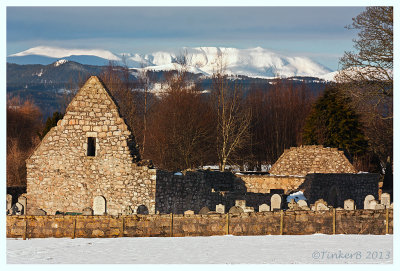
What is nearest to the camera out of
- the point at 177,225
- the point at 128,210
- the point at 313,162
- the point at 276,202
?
the point at 177,225

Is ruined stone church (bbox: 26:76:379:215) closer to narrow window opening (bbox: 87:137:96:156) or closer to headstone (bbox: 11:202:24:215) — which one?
narrow window opening (bbox: 87:137:96:156)

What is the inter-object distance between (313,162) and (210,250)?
22733 millimetres

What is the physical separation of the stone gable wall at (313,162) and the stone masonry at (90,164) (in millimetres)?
15653

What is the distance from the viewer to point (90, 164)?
29.6m

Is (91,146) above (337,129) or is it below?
below

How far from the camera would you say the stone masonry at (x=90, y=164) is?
2911 centimetres

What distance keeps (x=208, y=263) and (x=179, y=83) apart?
5041cm

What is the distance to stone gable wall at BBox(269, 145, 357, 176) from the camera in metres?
43.2

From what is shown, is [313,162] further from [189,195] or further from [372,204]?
[372,204]

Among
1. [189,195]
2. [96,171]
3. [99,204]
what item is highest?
[96,171]

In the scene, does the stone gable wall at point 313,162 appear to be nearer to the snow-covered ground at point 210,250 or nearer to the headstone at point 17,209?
the headstone at point 17,209

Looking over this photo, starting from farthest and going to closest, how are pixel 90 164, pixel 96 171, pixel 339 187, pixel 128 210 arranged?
pixel 339 187, pixel 90 164, pixel 96 171, pixel 128 210

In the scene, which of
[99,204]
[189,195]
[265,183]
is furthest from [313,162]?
[99,204]

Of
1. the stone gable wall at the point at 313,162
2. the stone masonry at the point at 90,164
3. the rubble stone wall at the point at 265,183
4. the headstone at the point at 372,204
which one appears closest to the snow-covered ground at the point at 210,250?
the headstone at the point at 372,204
